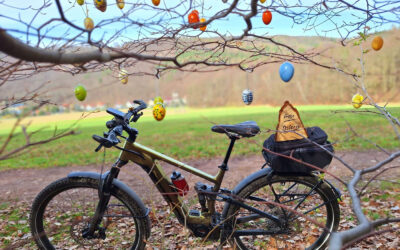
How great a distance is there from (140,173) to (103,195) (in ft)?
14.0

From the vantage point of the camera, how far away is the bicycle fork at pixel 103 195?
250 centimetres

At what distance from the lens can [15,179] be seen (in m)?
7.19

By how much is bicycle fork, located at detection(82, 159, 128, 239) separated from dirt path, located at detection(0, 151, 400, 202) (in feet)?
7.65

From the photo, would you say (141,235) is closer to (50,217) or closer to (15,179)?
(50,217)

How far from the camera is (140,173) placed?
22.1 feet

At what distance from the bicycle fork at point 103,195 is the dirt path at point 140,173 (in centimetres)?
233

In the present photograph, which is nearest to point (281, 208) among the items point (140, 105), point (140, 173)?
point (140, 105)

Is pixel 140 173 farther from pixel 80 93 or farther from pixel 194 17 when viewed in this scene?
pixel 194 17

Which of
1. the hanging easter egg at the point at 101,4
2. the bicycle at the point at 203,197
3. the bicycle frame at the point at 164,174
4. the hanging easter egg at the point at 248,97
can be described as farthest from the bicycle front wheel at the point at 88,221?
the hanging easter egg at the point at 248,97

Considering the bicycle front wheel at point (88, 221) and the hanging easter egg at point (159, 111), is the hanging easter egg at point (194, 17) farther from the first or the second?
the bicycle front wheel at point (88, 221)

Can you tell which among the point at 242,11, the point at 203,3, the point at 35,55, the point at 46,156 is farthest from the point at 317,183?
the point at 46,156

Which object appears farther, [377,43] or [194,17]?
[377,43]

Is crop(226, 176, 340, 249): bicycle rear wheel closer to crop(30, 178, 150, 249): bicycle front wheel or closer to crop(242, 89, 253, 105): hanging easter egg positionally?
crop(30, 178, 150, 249): bicycle front wheel

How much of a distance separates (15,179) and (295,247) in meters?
6.48
